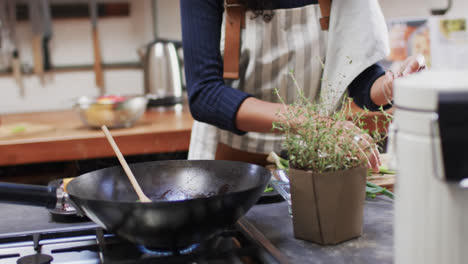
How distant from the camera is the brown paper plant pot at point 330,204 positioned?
643mm

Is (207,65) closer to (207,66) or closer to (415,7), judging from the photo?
(207,66)

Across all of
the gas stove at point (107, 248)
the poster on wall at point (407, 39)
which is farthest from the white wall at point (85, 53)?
the gas stove at point (107, 248)

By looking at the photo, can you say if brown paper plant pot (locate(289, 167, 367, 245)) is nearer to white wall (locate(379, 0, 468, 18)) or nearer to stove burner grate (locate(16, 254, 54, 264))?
stove burner grate (locate(16, 254, 54, 264))

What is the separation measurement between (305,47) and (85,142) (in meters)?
0.86

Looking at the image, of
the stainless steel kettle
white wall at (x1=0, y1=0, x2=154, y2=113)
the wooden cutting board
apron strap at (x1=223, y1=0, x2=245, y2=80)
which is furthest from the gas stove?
white wall at (x1=0, y1=0, x2=154, y2=113)

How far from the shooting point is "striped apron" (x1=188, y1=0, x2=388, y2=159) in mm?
1184

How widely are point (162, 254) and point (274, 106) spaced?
505mm

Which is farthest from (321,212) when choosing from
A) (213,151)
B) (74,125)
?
(74,125)

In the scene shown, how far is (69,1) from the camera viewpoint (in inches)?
96.0

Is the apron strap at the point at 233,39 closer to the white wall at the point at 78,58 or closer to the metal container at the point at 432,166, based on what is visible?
the metal container at the point at 432,166

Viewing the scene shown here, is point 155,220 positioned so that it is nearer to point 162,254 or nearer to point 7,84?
point 162,254

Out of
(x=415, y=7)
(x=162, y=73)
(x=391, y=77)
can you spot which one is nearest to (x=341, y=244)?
(x=391, y=77)

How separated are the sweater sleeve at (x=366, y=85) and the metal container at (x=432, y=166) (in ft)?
2.50

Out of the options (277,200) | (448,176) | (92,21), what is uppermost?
(92,21)
